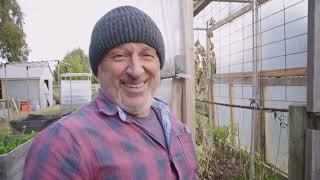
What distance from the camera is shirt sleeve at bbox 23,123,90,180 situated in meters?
1.06

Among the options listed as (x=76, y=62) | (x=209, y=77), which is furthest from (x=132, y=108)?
(x=76, y=62)

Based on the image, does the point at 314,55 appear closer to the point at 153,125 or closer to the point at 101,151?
the point at 153,125

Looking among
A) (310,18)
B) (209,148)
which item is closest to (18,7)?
(209,148)

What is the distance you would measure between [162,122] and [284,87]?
2437 mm

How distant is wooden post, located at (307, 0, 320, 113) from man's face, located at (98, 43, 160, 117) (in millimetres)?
1075

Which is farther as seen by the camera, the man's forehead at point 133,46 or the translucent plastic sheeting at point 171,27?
the translucent plastic sheeting at point 171,27

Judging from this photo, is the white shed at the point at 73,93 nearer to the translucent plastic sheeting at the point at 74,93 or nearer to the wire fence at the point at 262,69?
the translucent plastic sheeting at the point at 74,93

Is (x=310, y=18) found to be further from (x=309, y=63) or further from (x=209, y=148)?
(x=209, y=148)

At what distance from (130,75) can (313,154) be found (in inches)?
52.6

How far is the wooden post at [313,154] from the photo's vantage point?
6.78 feet

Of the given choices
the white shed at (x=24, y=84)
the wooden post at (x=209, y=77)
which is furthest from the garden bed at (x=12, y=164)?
the white shed at (x=24, y=84)

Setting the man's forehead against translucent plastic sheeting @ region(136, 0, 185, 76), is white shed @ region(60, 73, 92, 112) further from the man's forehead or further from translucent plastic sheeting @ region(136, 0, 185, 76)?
the man's forehead

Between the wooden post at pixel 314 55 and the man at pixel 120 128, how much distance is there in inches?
37.2

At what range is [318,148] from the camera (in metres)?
2.07
